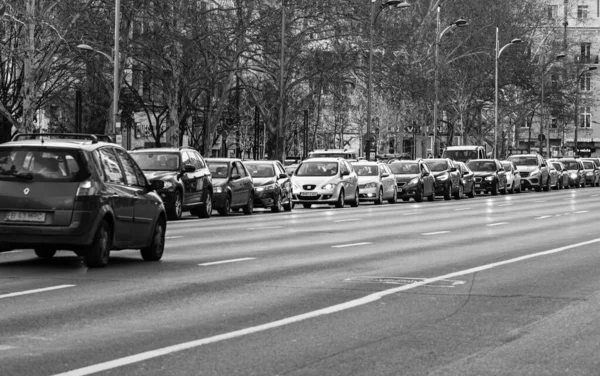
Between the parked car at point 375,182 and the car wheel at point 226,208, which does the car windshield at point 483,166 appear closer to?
the parked car at point 375,182

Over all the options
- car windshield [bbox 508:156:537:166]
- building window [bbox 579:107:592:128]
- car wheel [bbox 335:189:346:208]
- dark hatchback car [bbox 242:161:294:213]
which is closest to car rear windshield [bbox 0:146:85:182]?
dark hatchback car [bbox 242:161:294:213]

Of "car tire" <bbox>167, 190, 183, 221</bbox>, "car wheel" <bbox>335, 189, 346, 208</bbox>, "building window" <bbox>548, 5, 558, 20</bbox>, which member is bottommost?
"car wheel" <bbox>335, 189, 346, 208</bbox>

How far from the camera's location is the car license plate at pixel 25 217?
17.5m

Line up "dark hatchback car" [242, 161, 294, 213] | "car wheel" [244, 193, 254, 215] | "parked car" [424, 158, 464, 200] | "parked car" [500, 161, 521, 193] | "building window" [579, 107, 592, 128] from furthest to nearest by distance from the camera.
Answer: "building window" [579, 107, 592, 128] < "parked car" [500, 161, 521, 193] < "parked car" [424, 158, 464, 200] < "dark hatchback car" [242, 161, 294, 213] < "car wheel" [244, 193, 254, 215]

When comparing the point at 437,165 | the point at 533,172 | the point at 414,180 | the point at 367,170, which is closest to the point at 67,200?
the point at 367,170

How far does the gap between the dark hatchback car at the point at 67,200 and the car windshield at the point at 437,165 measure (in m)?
42.4

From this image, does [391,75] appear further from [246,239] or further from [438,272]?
[438,272]

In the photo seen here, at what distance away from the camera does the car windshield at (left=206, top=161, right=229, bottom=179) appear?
132ft

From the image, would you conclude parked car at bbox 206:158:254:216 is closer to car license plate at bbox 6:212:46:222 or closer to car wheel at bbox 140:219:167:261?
car wheel at bbox 140:219:167:261

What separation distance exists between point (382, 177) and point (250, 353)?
4397 centimetres

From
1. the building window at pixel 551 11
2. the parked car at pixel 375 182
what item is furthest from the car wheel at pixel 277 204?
the building window at pixel 551 11

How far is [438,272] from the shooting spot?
1775 cm

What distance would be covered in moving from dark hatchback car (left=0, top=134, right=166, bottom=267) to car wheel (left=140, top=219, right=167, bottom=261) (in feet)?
1.37

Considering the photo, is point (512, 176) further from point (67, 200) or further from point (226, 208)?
point (67, 200)
